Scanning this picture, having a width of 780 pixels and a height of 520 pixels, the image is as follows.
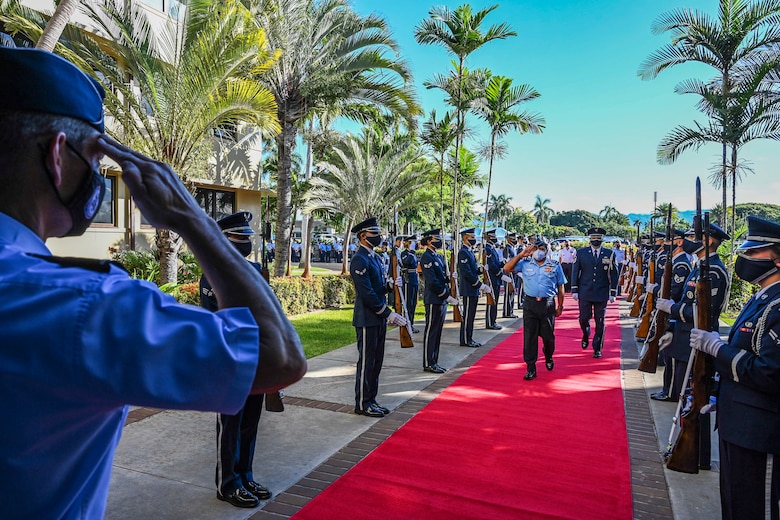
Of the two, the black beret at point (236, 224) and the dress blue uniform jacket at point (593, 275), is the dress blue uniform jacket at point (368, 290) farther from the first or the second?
the dress blue uniform jacket at point (593, 275)

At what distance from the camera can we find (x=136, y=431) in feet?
17.1

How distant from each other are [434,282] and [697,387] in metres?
4.86

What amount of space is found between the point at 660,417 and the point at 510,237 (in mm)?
12491

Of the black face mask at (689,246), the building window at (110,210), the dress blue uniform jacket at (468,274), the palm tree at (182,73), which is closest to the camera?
the black face mask at (689,246)

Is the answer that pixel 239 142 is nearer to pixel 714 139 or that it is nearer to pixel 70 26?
pixel 70 26

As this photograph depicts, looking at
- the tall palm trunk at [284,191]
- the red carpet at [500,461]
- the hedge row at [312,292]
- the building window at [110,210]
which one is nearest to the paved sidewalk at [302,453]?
the red carpet at [500,461]

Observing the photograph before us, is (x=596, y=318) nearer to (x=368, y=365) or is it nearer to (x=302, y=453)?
(x=368, y=365)

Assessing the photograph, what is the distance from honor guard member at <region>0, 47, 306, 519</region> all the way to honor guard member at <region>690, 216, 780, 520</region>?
124 inches

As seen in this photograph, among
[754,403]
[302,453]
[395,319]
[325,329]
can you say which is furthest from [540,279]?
[325,329]

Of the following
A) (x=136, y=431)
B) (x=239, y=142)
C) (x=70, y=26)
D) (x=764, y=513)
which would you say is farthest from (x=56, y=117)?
(x=239, y=142)

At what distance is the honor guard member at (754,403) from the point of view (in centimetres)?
303

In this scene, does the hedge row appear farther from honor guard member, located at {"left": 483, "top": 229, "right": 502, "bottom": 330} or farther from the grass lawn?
honor guard member, located at {"left": 483, "top": 229, "right": 502, "bottom": 330}

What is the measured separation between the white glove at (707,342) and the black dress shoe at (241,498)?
3.34m

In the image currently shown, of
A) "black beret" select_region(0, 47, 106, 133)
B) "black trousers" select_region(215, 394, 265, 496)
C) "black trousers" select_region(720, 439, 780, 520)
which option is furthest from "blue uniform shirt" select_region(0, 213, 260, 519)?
"black trousers" select_region(720, 439, 780, 520)
